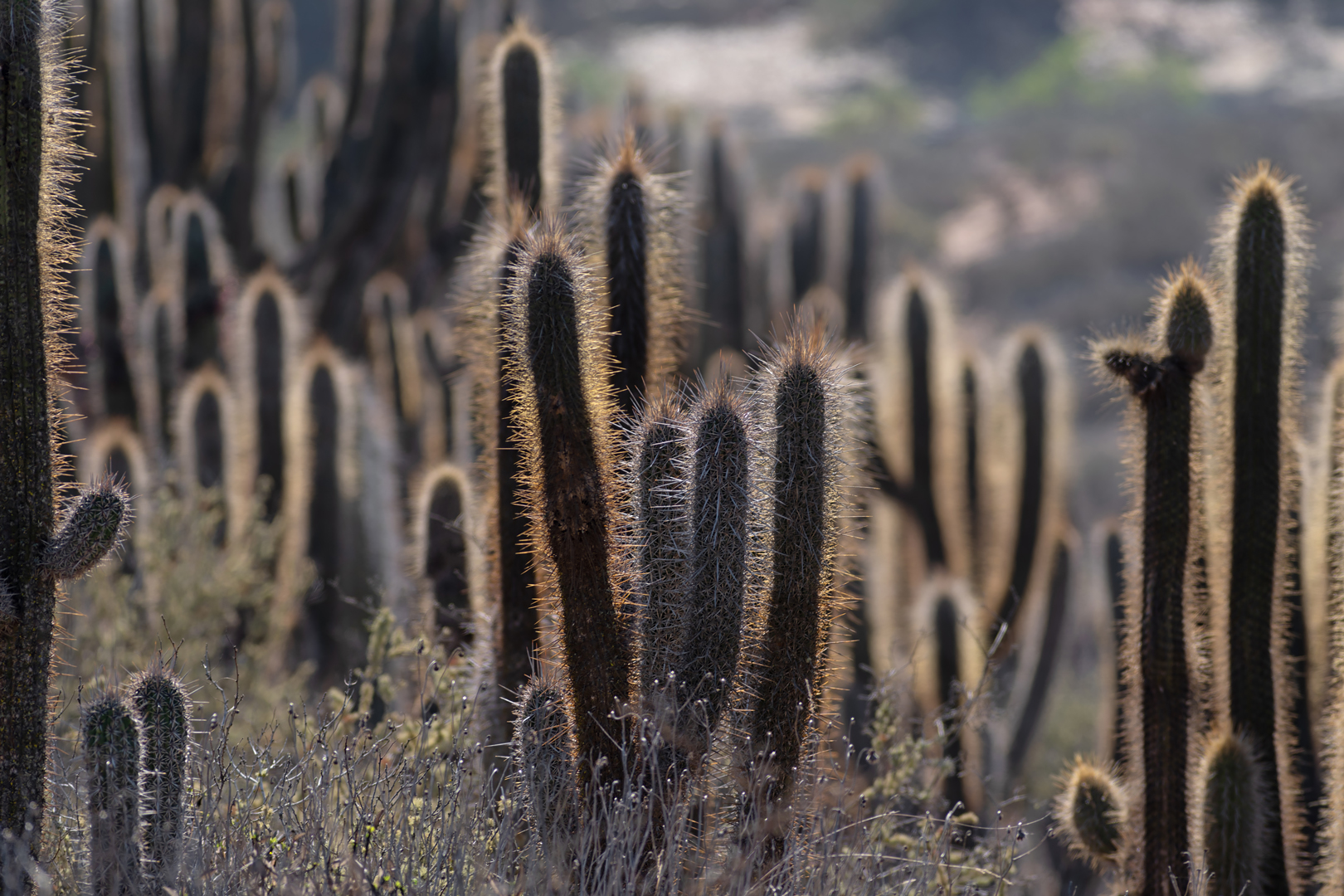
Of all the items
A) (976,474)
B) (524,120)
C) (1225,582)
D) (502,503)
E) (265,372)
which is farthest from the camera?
(976,474)

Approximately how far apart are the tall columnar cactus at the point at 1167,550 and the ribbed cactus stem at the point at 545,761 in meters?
1.85

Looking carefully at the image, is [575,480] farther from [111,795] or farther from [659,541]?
[111,795]

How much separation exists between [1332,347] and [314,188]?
8359 millimetres

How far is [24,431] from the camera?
313 cm

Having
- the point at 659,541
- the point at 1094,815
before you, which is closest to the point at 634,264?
the point at 659,541

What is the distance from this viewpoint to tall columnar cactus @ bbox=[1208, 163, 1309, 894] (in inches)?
163

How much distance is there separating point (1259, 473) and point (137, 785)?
3435 mm

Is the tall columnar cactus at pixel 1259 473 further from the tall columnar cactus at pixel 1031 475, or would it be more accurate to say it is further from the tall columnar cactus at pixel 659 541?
the tall columnar cactus at pixel 1031 475

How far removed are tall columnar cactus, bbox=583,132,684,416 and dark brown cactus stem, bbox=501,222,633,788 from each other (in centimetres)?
76

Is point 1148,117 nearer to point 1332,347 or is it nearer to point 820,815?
point 1332,347

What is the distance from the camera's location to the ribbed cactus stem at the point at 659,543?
325cm

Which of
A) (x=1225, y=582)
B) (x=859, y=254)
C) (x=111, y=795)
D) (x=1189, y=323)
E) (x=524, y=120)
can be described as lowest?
(x=111, y=795)

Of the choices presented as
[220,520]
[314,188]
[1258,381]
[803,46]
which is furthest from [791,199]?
[803,46]

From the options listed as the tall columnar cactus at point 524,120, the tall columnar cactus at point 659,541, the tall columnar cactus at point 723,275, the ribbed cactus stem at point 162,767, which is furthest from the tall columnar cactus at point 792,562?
the tall columnar cactus at point 723,275
